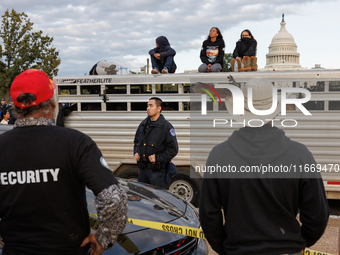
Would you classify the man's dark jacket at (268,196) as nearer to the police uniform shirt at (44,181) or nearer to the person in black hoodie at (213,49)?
the police uniform shirt at (44,181)

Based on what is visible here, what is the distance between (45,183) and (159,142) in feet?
10.3

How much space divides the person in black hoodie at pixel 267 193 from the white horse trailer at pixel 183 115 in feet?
12.3

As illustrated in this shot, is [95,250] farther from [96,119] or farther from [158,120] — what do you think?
[96,119]

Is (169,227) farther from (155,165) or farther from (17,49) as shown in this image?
(17,49)

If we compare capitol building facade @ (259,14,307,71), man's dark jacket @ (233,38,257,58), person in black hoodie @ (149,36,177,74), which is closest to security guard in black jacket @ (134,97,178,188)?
person in black hoodie @ (149,36,177,74)

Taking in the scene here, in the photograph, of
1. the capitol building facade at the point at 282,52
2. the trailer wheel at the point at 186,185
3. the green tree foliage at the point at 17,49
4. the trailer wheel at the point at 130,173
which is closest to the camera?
the trailer wheel at the point at 186,185

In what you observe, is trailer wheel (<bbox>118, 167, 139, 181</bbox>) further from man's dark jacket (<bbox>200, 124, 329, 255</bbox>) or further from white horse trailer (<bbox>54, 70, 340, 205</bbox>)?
man's dark jacket (<bbox>200, 124, 329, 255</bbox>)

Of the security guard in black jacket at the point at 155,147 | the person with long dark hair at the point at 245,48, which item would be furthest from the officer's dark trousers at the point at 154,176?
the person with long dark hair at the point at 245,48

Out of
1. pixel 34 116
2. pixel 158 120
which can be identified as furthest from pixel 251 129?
pixel 158 120

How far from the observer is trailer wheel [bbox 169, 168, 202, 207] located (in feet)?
19.2

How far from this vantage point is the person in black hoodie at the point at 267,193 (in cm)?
176

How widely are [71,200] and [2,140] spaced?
0.48 m

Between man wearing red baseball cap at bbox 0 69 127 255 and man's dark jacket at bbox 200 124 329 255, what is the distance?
61 centimetres

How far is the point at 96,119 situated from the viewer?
20.3 feet
